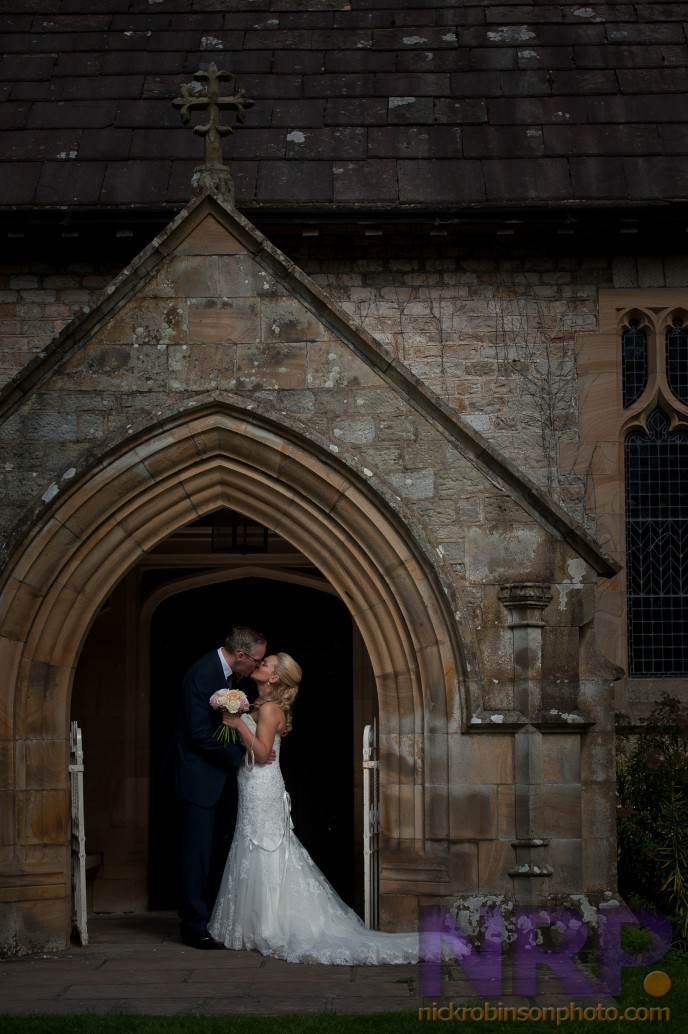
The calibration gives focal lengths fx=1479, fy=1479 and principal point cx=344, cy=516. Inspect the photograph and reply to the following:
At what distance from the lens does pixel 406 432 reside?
8625 mm

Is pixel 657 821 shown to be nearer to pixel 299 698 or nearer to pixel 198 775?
pixel 198 775

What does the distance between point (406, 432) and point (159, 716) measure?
4.28m

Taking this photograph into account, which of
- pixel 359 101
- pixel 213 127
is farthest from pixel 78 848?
pixel 359 101

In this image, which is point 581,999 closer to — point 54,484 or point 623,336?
point 54,484

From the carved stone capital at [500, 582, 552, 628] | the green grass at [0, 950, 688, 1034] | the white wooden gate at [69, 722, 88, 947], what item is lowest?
the green grass at [0, 950, 688, 1034]

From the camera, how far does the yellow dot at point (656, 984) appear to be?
7.43 m

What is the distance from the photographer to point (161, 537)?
8930mm

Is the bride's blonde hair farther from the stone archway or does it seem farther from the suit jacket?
the stone archway

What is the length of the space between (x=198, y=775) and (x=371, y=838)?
113 cm

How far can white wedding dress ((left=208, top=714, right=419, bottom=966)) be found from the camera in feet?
27.2

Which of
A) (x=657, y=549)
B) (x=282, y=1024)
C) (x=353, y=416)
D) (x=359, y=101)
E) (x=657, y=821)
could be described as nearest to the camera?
(x=282, y=1024)

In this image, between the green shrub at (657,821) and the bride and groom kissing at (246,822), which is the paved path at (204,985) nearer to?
the bride and groom kissing at (246,822)

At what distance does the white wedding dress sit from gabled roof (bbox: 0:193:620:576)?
223 centimetres

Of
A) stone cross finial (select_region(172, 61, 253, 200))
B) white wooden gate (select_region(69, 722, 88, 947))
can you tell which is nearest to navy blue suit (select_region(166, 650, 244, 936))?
white wooden gate (select_region(69, 722, 88, 947))
